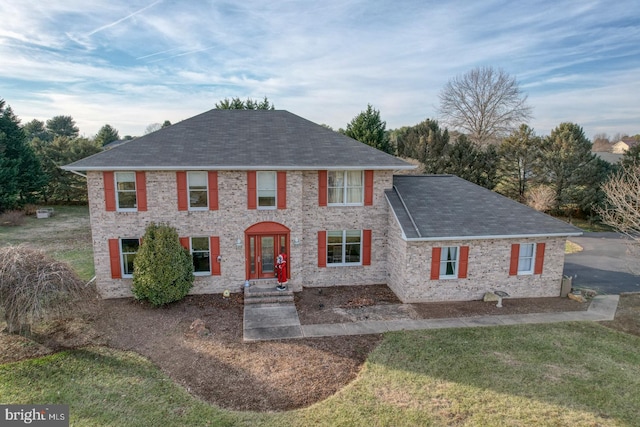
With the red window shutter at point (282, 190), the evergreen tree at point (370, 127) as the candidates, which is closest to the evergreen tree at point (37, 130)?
the evergreen tree at point (370, 127)

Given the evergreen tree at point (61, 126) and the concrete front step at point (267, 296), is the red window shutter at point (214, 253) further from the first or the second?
the evergreen tree at point (61, 126)

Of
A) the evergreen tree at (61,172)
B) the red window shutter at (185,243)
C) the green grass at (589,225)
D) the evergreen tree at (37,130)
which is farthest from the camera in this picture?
the evergreen tree at (37,130)

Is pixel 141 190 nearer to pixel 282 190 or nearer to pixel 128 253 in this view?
pixel 128 253

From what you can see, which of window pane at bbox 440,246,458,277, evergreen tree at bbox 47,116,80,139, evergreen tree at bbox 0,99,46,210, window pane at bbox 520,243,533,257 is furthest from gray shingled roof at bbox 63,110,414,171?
evergreen tree at bbox 47,116,80,139

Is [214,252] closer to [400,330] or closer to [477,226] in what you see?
[400,330]

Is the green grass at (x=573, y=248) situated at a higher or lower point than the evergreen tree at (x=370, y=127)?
lower

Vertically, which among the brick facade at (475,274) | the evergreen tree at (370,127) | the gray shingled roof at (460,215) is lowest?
the brick facade at (475,274)

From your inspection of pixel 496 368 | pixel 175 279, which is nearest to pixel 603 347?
pixel 496 368

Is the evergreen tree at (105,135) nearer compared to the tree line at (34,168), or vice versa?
the tree line at (34,168)
